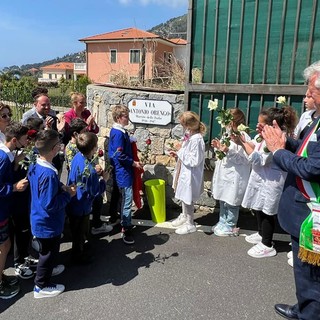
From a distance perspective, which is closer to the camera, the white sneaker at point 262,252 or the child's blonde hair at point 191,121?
the white sneaker at point 262,252

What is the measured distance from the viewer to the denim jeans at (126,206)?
161 inches

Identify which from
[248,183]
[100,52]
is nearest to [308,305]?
[248,183]

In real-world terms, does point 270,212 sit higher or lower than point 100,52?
lower

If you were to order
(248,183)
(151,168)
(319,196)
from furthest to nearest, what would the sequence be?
(151,168), (248,183), (319,196)

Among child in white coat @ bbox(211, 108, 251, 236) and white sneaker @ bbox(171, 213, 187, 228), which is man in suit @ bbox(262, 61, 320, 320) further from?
white sneaker @ bbox(171, 213, 187, 228)

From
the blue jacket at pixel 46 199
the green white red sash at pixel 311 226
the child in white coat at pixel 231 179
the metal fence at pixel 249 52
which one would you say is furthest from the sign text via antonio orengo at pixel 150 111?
the green white red sash at pixel 311 226

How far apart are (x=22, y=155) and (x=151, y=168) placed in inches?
88.9

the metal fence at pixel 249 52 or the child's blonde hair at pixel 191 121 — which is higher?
the metal fence at pixel 249 52

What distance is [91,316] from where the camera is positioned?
8.84 ft

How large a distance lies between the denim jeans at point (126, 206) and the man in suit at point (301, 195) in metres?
2.14

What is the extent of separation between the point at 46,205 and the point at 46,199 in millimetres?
53

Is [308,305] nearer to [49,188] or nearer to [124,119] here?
[49,188]

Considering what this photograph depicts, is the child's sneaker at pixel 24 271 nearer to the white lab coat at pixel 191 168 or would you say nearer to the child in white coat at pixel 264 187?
the white lab coat at pixel 191 168

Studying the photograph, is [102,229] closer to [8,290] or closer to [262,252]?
[8,290]
